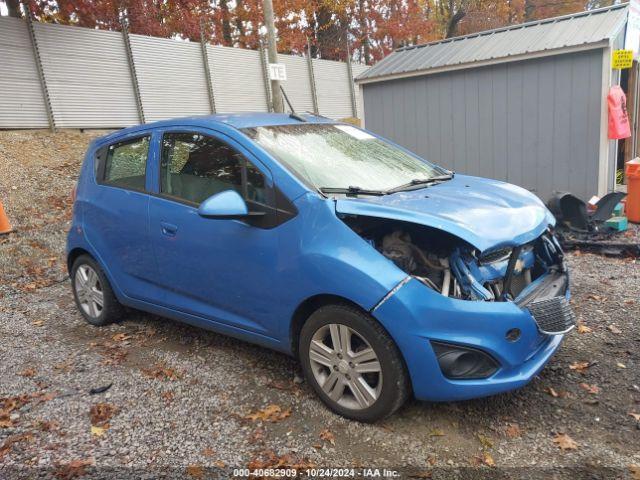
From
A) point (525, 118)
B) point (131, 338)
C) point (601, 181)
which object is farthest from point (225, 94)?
point (131, 338)

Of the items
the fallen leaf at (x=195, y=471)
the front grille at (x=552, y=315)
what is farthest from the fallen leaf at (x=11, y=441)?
the front grille at (x=552, y=315)

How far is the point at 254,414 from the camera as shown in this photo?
10.3 feet

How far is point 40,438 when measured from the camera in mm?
3004

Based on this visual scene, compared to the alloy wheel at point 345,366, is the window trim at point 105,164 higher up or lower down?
higher up

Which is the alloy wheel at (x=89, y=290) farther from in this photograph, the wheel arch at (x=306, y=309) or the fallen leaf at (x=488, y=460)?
the fallen leaf at (x=488, y=460)

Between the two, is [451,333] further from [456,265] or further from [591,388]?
[591,388]

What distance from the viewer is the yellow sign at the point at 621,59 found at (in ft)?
23.4

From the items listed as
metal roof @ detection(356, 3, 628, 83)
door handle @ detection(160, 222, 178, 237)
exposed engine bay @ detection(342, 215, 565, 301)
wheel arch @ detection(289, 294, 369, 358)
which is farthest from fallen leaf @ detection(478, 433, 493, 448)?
metal roof @ detection(356, 3, 628, 83)

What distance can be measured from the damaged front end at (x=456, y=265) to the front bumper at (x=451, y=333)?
3.2 inches

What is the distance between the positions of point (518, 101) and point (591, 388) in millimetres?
5896

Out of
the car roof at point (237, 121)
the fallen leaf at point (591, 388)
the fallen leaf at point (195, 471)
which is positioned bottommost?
the fallen leaf at point (591, 388)

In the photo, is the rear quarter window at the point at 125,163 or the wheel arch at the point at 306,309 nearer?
the wheel arch at the point at 306,309

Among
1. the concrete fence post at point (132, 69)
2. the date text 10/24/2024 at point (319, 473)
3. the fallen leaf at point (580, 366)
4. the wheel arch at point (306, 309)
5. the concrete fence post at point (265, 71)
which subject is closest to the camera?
the date text 10/24/2024 at point (319, 473)

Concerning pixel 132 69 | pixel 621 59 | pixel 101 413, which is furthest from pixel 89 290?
pixel 132 69
